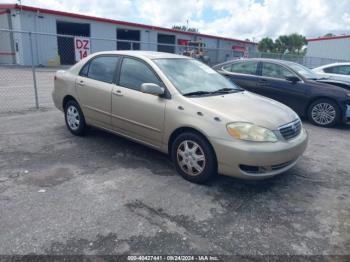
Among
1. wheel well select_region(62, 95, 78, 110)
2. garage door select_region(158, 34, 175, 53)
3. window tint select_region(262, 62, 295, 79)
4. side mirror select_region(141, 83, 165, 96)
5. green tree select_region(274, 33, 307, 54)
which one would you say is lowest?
wheel well select_region(62, 95, 78, 110)

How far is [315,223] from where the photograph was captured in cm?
304

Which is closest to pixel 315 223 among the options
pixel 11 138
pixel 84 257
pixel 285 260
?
pixel 285 260

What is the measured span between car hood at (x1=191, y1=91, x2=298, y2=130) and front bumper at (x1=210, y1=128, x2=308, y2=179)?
0.28 metres

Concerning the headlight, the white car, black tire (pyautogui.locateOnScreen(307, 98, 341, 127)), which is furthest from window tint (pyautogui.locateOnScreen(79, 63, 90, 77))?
the white car

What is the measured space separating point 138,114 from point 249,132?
1.64 metres

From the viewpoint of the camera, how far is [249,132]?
337cm

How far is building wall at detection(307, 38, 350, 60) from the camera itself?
1140 inches

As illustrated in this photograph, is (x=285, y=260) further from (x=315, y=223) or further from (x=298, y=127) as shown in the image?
(x=298, y=127)

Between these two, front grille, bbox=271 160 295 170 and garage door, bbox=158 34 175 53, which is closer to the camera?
front grille, bbox=271 160 295 170

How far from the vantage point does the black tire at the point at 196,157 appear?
3.54 meters

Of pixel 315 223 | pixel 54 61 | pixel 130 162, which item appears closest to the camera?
pixel 315 223

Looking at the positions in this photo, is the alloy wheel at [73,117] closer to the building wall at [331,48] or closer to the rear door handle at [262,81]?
the rear door handle at [262,81]

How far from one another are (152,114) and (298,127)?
6.61 ft

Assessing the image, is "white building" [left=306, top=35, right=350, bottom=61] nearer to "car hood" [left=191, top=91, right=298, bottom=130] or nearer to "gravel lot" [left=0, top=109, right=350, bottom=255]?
"gravel lot" [left=0, top=109, right=350, bottom=255]
